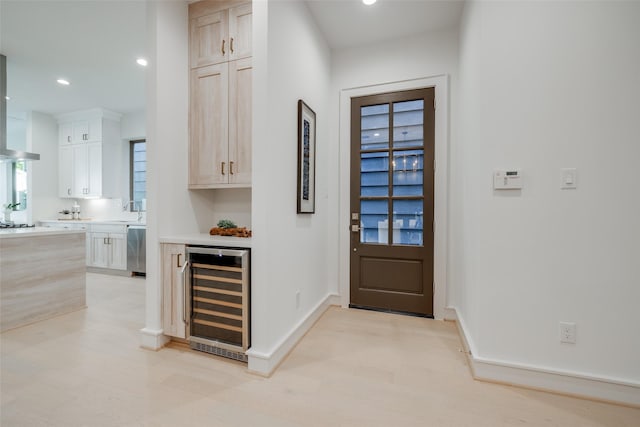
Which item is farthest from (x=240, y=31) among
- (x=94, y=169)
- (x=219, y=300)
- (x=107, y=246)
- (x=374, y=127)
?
(x=94, y=169)

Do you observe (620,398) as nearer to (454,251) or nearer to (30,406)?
(454,251)

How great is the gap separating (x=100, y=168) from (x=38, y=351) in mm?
3876

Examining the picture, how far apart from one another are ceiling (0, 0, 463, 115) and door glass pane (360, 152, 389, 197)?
4.12ft

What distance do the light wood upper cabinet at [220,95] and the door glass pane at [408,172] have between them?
156 cm

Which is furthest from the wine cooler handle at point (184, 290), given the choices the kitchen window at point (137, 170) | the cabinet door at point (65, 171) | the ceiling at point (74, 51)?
the cabinet door at point (65, 171)

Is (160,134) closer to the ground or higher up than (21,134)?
closer to the ground

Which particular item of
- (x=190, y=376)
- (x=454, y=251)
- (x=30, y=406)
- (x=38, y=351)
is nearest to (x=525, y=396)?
(x=454, y=251)

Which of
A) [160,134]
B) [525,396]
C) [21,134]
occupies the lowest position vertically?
[525,396]

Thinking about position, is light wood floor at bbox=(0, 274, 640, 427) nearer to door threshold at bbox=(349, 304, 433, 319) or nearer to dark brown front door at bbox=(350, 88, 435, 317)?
door threshold at bbox=(349, 304, 433, 319)

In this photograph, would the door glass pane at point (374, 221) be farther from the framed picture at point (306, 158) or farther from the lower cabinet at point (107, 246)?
the lower cabinet at point (107, 246)

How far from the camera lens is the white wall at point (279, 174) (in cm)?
188

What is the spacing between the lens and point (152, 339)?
2199 millimetres

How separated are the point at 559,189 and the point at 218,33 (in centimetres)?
276

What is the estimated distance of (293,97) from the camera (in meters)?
2.29
